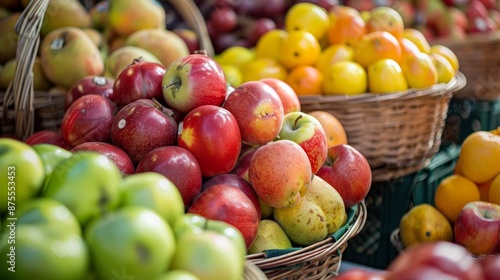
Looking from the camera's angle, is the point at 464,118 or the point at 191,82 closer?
the point at 191,82

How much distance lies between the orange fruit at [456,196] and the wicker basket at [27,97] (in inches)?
45.4

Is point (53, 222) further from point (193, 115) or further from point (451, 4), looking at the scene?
point (451, 4)

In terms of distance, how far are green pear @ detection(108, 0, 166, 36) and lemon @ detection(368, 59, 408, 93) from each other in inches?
34.9

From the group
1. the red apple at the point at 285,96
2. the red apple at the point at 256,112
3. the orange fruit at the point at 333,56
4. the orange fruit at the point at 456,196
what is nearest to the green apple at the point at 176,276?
the red apple at the point at 256,112

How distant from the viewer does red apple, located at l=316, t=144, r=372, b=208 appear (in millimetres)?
1317

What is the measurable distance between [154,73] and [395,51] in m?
0.88

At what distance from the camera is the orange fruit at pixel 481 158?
4.89 ft

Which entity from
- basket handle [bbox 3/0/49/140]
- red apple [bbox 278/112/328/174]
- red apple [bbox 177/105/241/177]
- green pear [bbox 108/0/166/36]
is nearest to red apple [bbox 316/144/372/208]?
red apple [bbox 278/112/328/174]

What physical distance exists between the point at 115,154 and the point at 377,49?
3.41ft

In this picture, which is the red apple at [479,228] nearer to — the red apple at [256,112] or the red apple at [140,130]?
the red apple at [256,112]

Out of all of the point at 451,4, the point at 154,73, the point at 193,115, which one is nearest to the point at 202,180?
the point at 193,115

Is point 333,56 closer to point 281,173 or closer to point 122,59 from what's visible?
point 122,59

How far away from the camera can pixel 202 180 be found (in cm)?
123

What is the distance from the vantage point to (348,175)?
132 cm
